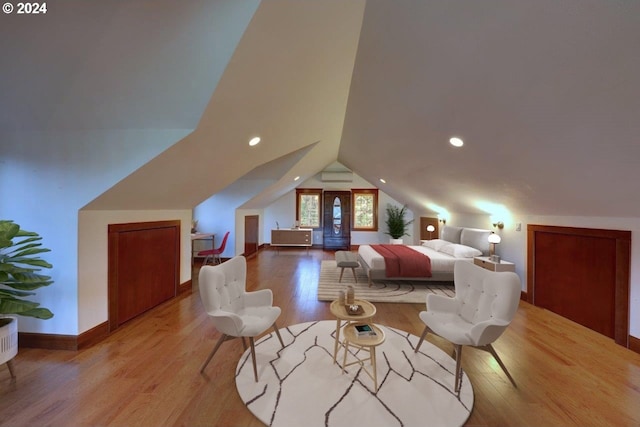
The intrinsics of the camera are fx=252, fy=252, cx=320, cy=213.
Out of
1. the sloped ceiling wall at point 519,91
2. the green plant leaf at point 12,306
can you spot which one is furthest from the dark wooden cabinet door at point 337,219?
the green plant leaf at point 12,306

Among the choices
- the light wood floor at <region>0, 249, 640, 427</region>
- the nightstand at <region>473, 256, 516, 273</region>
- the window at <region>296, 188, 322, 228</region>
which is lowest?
the light wood floor at <region>0, 249, 640, 427</region>

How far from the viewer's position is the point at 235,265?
260 centimetres

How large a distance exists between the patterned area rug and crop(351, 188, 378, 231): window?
3.92 meters

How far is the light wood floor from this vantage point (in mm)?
1657

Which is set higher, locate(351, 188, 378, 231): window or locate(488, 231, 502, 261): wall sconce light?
locate(351, 188, 378, 231): window

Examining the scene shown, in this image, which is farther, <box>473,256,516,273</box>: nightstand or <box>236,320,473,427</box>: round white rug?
<box>473,256,516,273</box>: nightstand

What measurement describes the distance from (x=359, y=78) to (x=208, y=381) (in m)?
3.14

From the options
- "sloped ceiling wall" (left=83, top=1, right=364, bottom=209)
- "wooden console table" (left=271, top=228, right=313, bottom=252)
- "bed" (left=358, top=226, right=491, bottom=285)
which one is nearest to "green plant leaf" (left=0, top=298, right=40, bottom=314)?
"sloped ceiling wall" (left=83, top=1, right=364, bottom=209)

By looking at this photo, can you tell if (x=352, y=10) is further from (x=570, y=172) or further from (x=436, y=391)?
(x=436, y=391)

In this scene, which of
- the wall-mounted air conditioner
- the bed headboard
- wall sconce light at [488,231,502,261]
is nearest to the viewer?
wall sconce light at [488,231,502,261]

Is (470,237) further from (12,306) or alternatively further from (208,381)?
(12,306)

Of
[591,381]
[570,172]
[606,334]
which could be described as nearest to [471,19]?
[570,172]

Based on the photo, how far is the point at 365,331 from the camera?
6.56ft

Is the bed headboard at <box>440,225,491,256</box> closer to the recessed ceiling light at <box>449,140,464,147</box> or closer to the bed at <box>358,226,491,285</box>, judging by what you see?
the bed at <box>358,226,491,285</box>
